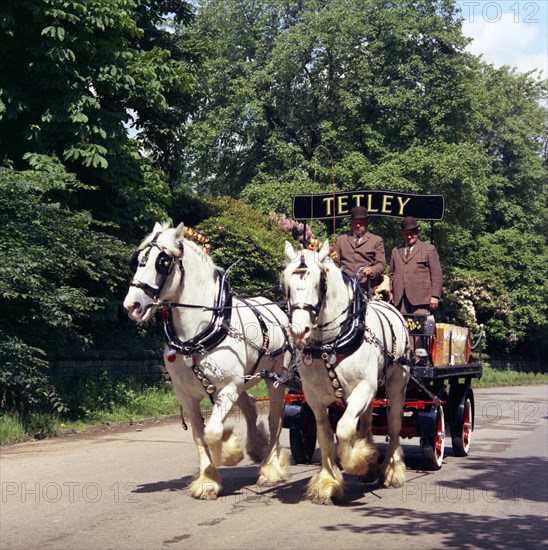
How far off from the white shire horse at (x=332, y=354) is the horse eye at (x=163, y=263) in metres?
1.17

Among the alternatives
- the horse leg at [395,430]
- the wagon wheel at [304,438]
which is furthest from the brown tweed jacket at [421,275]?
the wagon wheel at [304,438]

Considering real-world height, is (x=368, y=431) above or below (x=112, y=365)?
below

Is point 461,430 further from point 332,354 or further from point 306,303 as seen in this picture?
point 306,303

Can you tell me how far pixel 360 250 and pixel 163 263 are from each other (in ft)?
10.6

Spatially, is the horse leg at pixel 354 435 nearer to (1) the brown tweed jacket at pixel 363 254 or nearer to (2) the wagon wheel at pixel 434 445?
(2) the wagon wheel at pixel 434 445

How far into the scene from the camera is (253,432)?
416 inches

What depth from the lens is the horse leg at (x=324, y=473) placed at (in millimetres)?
9025

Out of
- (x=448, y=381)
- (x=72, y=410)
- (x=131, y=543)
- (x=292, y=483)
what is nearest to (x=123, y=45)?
(x=72, y=410)

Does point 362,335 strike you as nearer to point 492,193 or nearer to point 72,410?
point 72,410

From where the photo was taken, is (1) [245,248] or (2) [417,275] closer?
(2) [417,275]

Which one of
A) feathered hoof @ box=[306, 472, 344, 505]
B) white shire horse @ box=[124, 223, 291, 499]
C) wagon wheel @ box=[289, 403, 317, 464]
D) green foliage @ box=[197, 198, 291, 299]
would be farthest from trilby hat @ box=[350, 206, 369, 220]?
green foliage @ box=[197, 198, 291, 299]

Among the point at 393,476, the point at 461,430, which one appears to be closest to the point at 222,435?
the point at 393,476

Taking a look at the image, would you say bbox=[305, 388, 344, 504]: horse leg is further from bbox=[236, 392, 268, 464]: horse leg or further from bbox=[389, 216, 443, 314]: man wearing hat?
bbox=[389, 216, 443, 314]: man wearing hat

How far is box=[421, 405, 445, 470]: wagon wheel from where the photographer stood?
1109cm
